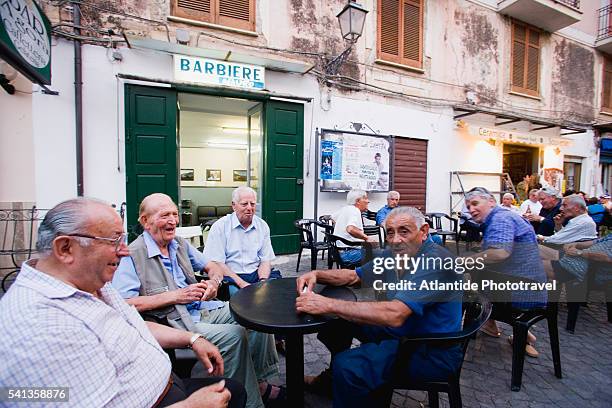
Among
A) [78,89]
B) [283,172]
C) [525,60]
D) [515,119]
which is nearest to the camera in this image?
[78,89]

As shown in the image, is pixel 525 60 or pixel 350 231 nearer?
pixel 350 231

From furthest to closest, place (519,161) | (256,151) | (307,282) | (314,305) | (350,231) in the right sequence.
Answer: (519,161) → (256,151) → (350,231) → (307,282) → (314,305)

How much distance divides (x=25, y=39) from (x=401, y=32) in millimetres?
7254

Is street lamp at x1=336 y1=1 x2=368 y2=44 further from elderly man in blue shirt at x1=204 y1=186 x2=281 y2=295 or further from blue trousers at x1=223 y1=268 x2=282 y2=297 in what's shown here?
blue trousers at x1=223 y1=268 x2=282 y2=297

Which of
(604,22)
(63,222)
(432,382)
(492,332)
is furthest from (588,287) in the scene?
(604,22)

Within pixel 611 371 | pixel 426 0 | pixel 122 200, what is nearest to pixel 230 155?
pixel 122 200

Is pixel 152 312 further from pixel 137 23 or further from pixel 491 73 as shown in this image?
pixel 491 73

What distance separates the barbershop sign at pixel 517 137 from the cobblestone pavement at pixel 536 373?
5.85 metres

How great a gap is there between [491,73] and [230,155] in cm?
888

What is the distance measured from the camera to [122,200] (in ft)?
17.7

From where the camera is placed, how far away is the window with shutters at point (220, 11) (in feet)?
18.8

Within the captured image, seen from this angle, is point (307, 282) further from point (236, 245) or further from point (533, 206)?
point (533, 206)

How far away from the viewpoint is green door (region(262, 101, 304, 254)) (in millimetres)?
6422

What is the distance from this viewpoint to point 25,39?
140 inches
